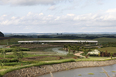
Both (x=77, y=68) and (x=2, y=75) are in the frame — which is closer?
(x=2, y=75)

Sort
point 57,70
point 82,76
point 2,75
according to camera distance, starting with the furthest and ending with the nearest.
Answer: point 57,70 < point 82,76 < point 2,75

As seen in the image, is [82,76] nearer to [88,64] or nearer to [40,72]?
[40,72]

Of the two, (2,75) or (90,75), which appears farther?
(90,75)

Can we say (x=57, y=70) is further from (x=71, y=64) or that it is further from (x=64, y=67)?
(x=71, y=64)

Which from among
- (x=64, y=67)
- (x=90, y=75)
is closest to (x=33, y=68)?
(x=64, y=67)

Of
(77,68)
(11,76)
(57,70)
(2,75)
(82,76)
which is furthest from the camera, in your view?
(77,68)

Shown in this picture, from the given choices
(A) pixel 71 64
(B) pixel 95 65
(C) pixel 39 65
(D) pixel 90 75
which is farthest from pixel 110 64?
(C) pixel 39 65
